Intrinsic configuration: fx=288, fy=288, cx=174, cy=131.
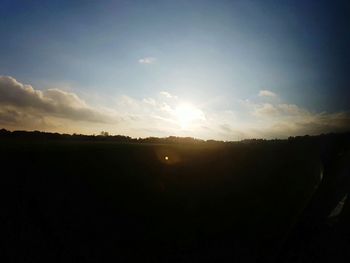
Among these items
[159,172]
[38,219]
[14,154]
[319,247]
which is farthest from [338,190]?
[14,154]

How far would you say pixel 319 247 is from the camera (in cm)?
1319

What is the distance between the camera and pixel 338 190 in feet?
53.8

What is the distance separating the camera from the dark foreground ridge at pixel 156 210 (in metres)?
10.8

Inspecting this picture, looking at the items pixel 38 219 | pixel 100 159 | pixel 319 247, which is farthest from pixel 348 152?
pixel 38 219

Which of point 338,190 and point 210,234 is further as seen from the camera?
point 338,190

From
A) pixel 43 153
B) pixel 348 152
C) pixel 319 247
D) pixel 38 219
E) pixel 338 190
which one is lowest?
pixel 319 247

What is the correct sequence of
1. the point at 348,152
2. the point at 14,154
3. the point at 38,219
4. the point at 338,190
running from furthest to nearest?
the point at 348,152, the point at 338,190, the point at 14,154, the point at 38,219

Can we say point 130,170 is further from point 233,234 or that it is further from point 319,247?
point 319,247

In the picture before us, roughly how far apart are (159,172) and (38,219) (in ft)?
23.0

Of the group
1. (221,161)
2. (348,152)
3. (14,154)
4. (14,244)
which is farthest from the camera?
(221,161)

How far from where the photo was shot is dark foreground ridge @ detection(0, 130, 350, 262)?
1075 centimetres

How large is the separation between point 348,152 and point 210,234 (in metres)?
10.6

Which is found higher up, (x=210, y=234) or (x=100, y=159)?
(x=100, y=159)

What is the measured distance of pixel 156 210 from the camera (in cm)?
1350
